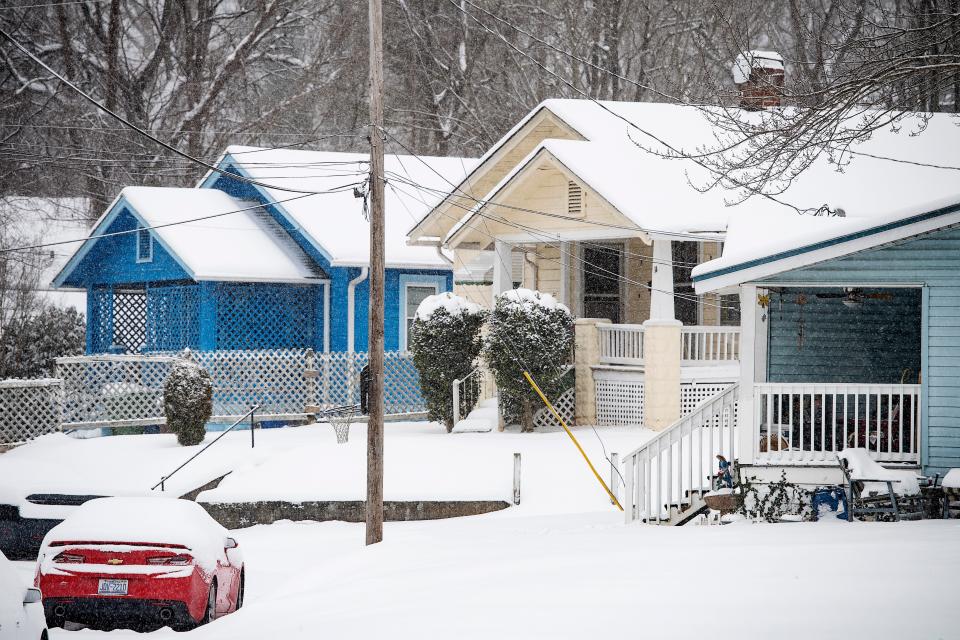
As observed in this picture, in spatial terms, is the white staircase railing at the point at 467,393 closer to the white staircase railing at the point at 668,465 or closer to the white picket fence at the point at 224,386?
the white picket fence at the point at 224,386

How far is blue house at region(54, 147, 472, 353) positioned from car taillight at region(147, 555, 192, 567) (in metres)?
14.5

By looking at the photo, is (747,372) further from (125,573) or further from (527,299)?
(527,299)

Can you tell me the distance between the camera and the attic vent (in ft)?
72.3

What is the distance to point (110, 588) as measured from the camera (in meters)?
10.9

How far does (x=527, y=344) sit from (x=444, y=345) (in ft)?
6.52

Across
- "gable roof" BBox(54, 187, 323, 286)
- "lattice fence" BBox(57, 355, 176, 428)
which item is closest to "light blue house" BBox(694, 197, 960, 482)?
"lattice fence" BBox(57, 355, 176, 428)

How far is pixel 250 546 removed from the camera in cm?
1567

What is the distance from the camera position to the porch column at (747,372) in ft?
45.0

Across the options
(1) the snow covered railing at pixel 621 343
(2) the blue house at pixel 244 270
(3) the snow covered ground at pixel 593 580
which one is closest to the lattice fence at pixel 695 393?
(1) the snow covered railing at pixel 621 343

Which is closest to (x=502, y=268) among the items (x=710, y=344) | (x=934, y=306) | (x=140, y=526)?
(x=710, y=344)

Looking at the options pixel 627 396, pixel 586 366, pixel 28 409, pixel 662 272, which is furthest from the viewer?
pixel 28 409

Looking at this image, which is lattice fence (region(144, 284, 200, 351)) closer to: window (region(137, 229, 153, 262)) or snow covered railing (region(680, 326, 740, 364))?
window (region(137, 229, 153, 262))

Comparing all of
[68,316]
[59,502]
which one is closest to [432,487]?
[59,502]

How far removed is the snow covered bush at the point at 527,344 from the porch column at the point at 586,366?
702 millimetres
